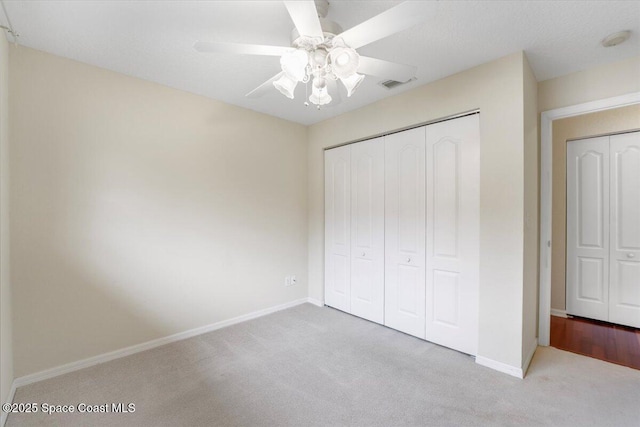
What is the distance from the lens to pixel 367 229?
3.34m

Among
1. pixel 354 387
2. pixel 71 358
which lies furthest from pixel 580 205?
pixel 71 358

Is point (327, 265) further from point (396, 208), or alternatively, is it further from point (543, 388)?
point (543, 388)

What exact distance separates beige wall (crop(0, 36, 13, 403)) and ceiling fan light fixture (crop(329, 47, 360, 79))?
2.25 metres

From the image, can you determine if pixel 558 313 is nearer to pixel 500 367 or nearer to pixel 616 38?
pixel 500 367

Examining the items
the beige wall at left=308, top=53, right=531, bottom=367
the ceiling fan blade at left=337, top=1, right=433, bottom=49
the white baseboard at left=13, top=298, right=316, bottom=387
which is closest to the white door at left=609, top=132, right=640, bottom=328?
the beige wall at left=308, top=53, right=531, bottom=367

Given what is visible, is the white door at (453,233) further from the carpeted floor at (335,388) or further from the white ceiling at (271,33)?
the white ceiling at (271,33)

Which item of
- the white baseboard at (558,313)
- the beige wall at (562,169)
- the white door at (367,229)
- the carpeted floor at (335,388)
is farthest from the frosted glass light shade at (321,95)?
the white baseboard at (558,313)

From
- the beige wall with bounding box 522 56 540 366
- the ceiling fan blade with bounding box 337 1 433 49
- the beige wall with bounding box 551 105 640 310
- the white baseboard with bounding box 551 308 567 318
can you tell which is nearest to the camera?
the ceiling fan blade with bounding box 337 1 433 49

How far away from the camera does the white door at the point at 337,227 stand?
3572 millimetres

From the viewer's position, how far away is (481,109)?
2379 mm

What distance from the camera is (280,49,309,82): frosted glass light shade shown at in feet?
4.47

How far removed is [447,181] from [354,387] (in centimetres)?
193

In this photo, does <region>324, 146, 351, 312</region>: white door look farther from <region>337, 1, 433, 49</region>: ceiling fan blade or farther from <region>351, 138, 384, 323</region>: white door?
<region>337, 1, 433, 49</region>: ceiling fan blade

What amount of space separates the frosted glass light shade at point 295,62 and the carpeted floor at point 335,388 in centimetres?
202
